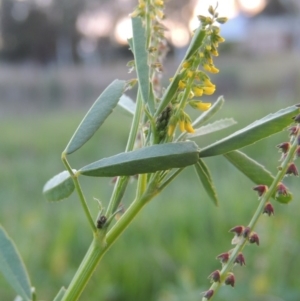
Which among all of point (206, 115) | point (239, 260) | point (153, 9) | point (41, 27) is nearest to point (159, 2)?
point (153, 9)

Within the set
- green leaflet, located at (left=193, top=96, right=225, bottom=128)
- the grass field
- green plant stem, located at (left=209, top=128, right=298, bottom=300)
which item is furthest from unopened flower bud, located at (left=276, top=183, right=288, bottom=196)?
the grass field

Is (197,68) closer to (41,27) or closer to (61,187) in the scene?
(61,187)

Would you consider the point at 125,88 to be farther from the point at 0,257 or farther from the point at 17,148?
the point at 17,148

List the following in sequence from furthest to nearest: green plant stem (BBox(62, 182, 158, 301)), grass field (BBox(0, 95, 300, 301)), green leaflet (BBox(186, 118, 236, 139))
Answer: grass field (BBox(0, 95, 300, 301)) → green leaflet (BBox(186, 118, 236, 139)) → green plant stem (BBox(62, 182, 158, 301))

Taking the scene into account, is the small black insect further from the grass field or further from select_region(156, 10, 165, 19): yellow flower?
the grass field

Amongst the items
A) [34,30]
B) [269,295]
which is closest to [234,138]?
[269,295]

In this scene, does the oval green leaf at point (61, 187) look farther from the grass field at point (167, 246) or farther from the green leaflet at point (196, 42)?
the grass field at point (167, 246)
